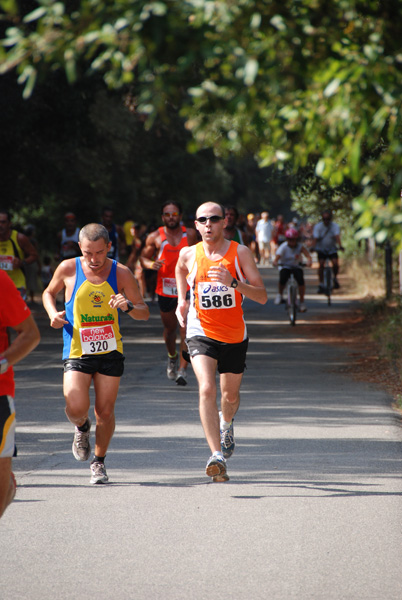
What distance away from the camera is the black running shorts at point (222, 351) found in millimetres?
7754

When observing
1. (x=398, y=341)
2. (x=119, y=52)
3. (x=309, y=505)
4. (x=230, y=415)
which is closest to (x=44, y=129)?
(x=398, y=341)

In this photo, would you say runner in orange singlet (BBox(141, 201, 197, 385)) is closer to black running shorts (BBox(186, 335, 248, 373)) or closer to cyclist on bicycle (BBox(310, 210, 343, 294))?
black running shorts (BBox(186, 335, 248, 373))

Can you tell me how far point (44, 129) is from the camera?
2120 centimetres

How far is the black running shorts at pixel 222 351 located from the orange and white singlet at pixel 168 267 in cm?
439

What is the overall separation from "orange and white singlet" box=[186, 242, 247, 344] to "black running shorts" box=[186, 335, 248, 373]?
0.04 metres

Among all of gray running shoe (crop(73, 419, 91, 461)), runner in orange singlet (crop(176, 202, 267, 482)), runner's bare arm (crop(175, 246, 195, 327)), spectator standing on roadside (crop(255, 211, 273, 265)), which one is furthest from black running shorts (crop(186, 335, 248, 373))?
spectator standing on roadside (crop(255, 211, 273, 265))

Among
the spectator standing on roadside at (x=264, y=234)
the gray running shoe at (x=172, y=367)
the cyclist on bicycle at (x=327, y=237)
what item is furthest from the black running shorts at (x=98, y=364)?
the spectator standing on roadside at (x=264, y=234)

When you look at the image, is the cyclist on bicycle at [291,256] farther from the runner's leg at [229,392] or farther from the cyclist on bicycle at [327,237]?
the runner's leg at [229,392]

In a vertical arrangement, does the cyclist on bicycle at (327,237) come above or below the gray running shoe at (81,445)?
below

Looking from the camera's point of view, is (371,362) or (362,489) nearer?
(362,489)

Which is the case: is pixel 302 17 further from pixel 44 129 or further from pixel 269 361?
pixel 44 129

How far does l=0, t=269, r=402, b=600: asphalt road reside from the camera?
5.25m

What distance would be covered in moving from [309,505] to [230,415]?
→ 131 centimetres

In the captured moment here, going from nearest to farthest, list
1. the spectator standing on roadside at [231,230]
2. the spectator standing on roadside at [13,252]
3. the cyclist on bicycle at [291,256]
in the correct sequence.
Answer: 1. the spectator standing on roadside at [13,252]
2. the spectator standing on roadside at [231,230]
3. the cyclist on bicycle at [291,256]
